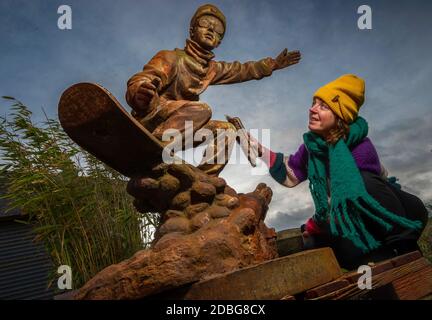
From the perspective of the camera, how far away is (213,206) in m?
1.99

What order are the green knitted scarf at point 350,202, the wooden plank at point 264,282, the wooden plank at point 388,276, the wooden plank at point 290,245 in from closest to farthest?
1. the wooden plank at point 264,282
2. the wooden plank at point 388,276
3. the green knitted scarf at point 350,202
4. the wooden plank at point 290,245

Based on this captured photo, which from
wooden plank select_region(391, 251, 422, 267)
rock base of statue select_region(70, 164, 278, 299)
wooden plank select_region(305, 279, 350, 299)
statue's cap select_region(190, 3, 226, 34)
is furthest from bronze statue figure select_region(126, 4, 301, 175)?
wooden plank select_region(391, 251, 422, 267)

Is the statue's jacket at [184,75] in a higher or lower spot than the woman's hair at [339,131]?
higher

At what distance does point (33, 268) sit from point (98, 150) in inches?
381

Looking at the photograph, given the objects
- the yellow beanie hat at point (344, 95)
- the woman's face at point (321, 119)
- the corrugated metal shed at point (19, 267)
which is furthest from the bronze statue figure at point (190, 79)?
the corrugated metal shed at point (19, 267)

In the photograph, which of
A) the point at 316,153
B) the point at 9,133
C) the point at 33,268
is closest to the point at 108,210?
the point at 9,133

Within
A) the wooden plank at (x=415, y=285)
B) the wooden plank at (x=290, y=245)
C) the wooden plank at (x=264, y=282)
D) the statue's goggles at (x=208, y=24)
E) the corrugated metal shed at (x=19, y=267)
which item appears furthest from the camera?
the corrugated metal shed at (x=19, y=267)

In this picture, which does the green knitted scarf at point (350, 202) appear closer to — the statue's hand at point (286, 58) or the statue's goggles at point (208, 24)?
the statue's hand at point (286, 58)

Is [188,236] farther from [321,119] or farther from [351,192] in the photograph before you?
[321,119]

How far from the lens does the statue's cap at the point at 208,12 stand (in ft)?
8.10

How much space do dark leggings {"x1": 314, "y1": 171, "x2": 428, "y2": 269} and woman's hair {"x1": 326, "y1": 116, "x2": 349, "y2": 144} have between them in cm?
28

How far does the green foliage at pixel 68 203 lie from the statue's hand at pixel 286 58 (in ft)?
8.57

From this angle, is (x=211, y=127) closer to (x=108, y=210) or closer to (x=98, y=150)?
(x=98, y=150)

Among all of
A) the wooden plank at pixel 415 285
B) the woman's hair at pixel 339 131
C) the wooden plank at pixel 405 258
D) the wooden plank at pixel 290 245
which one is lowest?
the wooden plank at pixel 415 285
